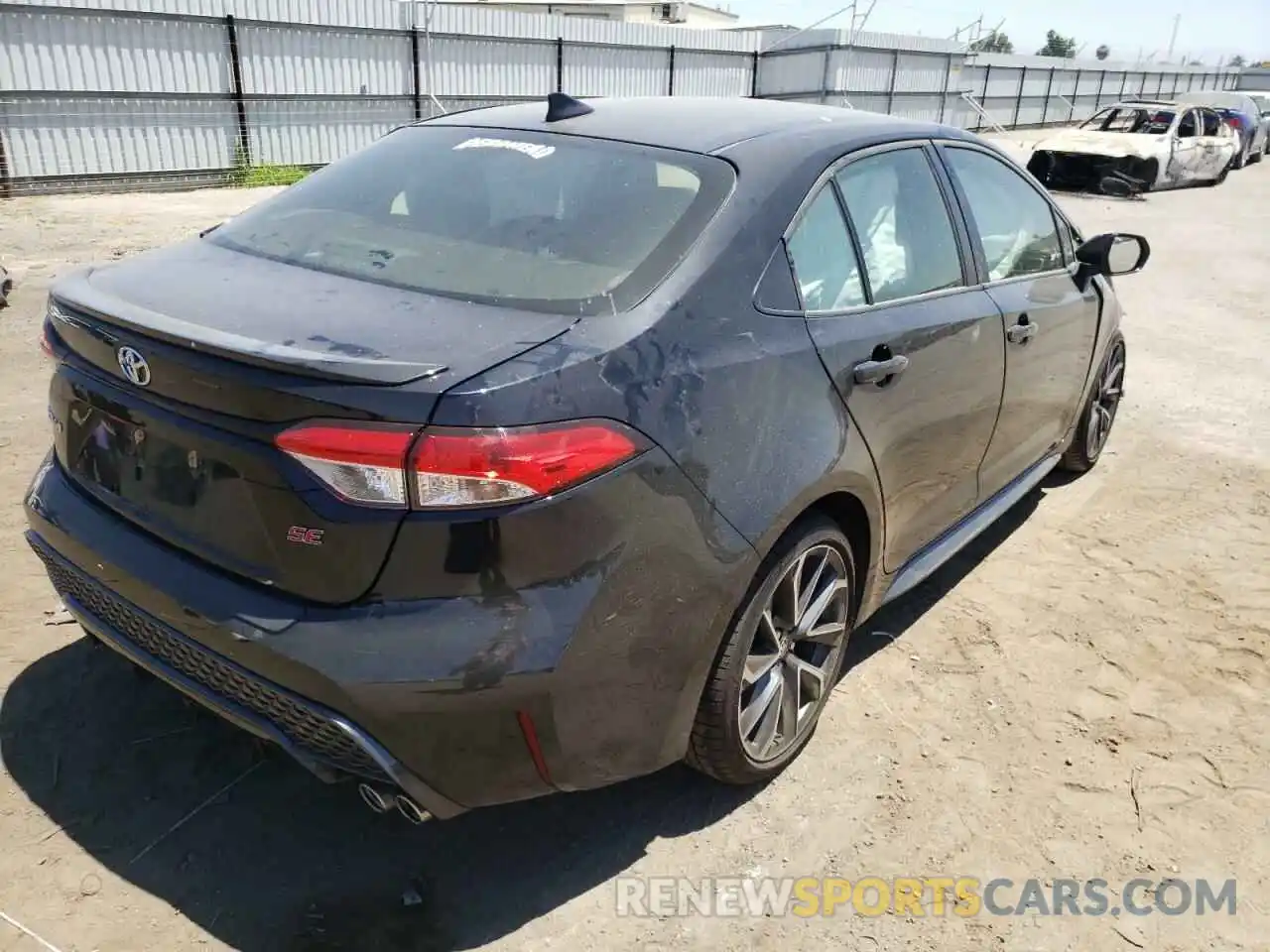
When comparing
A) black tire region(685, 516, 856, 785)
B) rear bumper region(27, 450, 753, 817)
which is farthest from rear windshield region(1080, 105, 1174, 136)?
rear bumper region(27, 450, 753, 817)

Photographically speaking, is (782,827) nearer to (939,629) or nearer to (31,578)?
(939,629)

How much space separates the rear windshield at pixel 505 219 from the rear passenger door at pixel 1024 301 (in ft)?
4.64

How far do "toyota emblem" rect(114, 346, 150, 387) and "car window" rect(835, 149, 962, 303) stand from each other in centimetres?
190

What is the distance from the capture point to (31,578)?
354 centimetres

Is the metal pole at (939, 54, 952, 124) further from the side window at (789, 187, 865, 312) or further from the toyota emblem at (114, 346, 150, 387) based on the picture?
the toyota emblem at (114, 346, 150, 387)

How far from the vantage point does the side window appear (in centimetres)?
262

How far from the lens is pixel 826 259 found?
273cm

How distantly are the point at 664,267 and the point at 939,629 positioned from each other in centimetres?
203

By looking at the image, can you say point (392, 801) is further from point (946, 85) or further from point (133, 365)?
point (946, 85)

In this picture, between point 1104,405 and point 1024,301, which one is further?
point 1104,405

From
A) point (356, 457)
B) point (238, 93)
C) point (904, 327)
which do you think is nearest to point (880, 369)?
point (904, 327)

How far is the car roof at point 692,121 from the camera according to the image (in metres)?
2.83

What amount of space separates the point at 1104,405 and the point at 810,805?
342 cm

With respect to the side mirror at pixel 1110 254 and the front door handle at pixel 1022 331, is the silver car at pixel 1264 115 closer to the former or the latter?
the side mirror at pixel 1110 254
